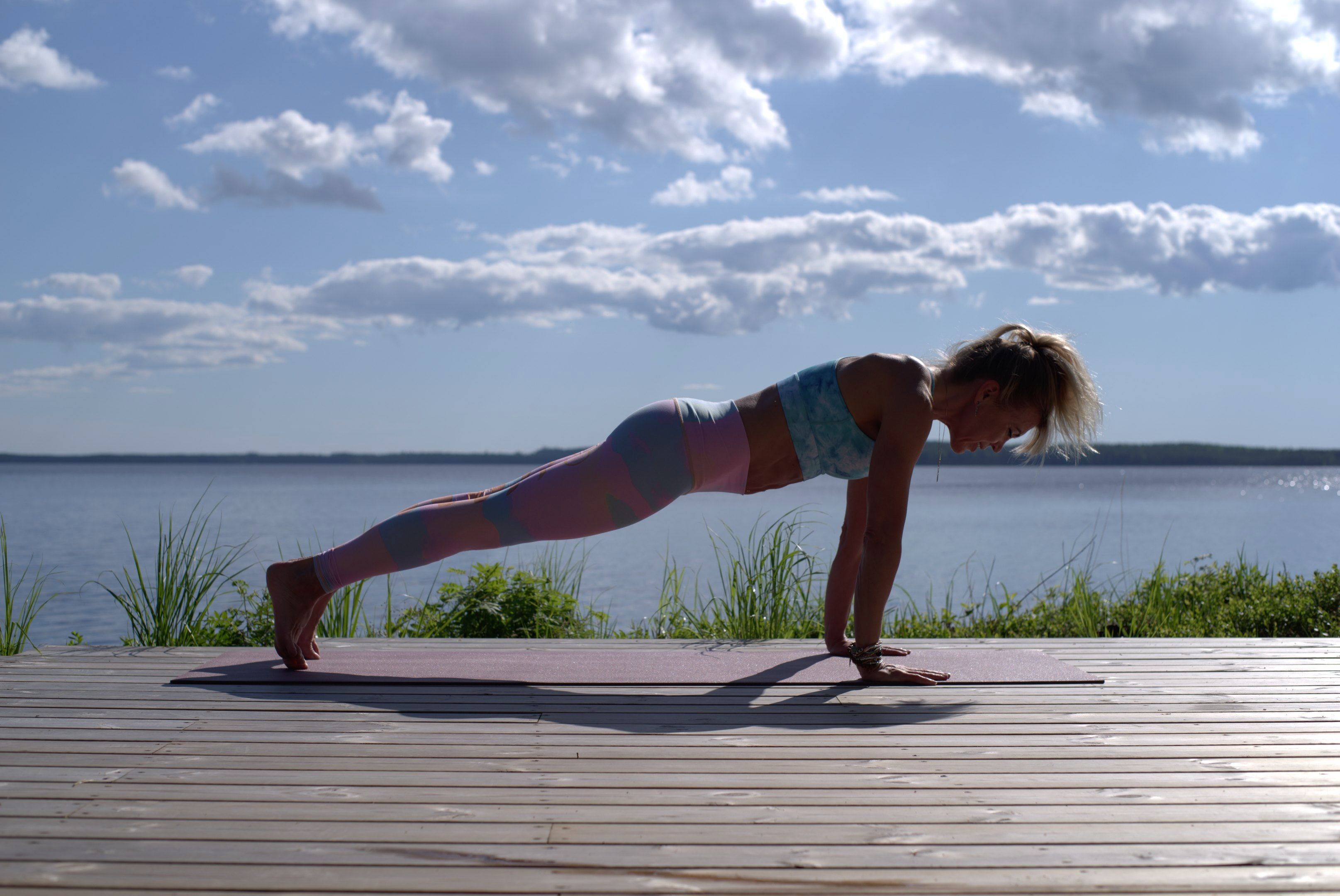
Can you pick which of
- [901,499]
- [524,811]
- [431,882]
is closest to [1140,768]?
[901,499]

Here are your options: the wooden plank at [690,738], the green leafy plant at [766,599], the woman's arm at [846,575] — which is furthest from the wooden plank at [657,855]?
the green leafy plant at [766,599]

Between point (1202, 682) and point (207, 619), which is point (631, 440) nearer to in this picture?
point (1202, 682)

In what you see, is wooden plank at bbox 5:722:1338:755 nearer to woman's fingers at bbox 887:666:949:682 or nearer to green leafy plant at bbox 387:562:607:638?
woman's fingers at bbox 887:666:949:682

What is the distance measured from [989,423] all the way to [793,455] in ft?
1.70

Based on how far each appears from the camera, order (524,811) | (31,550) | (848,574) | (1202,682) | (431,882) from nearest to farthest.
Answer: (431,882), (524,811), (1202,682), (848,574), (31,550)

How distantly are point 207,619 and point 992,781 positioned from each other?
3728 millimetres

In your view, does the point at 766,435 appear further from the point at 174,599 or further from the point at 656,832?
the point at 174,599

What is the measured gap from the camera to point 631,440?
2371 millimetres

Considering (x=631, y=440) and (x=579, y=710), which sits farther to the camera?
(x=631, y=440)

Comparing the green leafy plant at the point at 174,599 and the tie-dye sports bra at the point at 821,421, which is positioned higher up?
the tie-dye sports bra at the point at 821,421

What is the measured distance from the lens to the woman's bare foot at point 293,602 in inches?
97.2

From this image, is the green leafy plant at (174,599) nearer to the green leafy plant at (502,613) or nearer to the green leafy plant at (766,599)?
the green leafy plant at (502,613)

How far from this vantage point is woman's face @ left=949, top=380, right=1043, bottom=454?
96.8 inches

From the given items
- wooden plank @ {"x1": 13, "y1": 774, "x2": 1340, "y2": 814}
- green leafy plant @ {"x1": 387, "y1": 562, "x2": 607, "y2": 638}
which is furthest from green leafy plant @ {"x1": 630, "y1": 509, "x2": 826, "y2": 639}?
wooden plank @ {"x1": 13, "y1": 774, "x2": 1340, "y2": 814}
